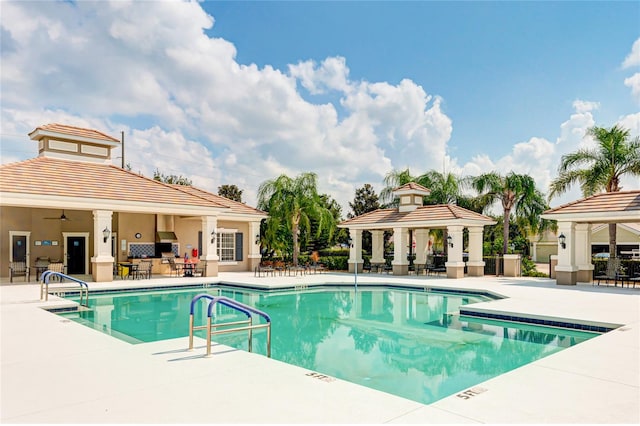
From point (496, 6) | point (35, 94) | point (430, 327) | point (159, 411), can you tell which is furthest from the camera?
point (35, 94)

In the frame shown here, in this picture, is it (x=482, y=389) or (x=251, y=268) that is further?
(x=251, y=268)

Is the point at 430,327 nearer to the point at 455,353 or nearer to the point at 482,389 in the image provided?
the point at 455,353

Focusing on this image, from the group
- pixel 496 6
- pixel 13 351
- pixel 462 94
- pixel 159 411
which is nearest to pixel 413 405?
pixel 159 411

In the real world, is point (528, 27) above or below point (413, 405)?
above

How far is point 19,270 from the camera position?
2067 centimetres

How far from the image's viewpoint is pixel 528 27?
17.3 m

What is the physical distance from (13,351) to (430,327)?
30.0 ft

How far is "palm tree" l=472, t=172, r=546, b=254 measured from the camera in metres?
26.7

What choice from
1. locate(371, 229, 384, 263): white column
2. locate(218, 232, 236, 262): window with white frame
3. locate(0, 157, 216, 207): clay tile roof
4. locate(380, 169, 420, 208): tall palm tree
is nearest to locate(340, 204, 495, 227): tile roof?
locate(371, 229, 384, 263): white column

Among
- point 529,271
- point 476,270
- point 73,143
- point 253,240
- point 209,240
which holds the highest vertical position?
point 73,143

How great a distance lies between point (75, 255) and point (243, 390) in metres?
21.2

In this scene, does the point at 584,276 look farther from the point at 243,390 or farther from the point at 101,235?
the point at 101,235

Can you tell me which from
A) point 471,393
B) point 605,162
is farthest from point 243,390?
point 605,162

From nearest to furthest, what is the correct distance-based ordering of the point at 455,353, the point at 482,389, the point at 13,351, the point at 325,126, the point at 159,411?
1. the point at 159,411
2. the point at 482,389
3. the point at 13,351
4. the point at 455,353
5. the point at 325,126
